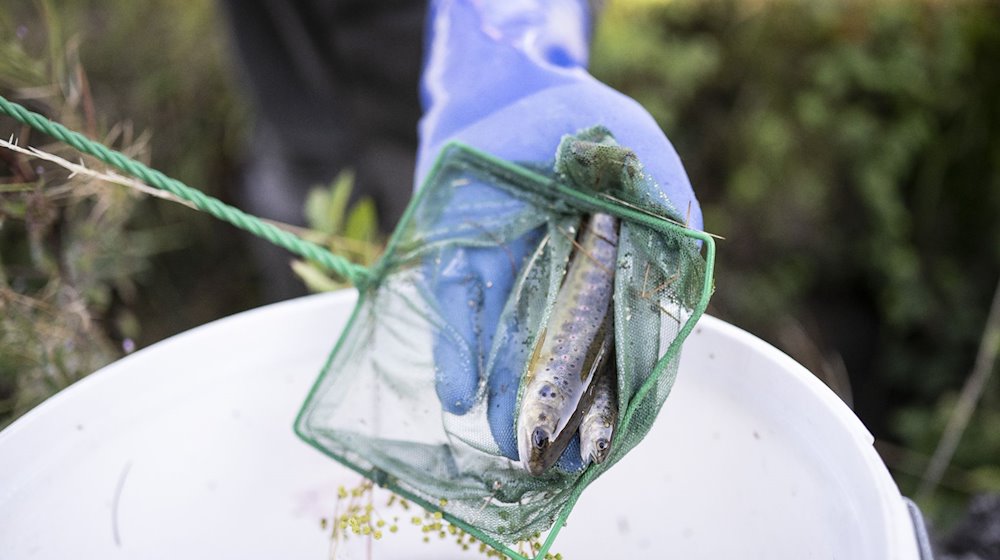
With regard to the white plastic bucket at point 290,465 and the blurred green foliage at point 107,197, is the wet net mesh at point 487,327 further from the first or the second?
the blurred green foliage at point 107,197

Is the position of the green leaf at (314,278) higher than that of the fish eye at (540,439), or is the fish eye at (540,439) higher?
the fish eye at (540,439)

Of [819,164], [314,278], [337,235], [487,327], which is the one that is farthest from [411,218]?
[819,164]

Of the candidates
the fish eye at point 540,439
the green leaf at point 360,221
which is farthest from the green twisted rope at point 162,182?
the green leaf at point 360,221

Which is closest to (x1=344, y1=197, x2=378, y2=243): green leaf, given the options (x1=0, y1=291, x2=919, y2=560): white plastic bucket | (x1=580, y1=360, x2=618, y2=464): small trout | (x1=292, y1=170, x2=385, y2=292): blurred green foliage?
(x1=292, y1=170, x2=385, y2=292): blurred green foliage

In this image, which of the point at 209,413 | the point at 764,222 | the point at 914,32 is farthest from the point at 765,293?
the point at 209,413

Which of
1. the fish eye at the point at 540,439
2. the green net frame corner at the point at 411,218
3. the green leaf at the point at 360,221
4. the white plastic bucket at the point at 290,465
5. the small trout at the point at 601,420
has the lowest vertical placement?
the white plastic bucket at the point at 290,465

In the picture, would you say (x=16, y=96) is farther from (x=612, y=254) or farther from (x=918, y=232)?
(x=918, y=232)
